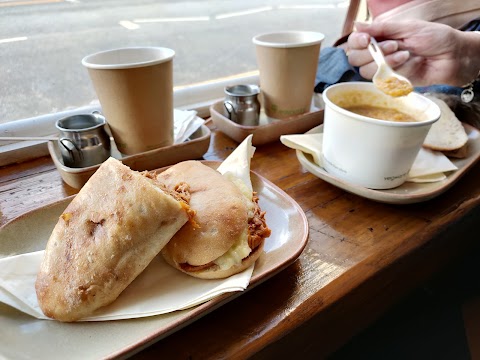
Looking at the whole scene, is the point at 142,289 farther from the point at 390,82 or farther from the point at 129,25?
the point at 129,25

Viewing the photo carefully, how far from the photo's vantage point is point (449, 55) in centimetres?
112

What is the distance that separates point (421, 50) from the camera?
3.67 ft

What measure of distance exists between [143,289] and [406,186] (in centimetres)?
63

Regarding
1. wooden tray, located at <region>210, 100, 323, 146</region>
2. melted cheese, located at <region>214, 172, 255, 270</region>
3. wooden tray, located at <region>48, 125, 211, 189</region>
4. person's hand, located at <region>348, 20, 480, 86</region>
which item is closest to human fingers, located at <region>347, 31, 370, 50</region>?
person's hand, located at <region>348, 20, 480, 86</region>

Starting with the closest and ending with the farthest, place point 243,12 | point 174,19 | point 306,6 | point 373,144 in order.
Answer: point 373,144, point 174,19, point 243,12, point 306,6

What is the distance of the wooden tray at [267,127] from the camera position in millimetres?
1013

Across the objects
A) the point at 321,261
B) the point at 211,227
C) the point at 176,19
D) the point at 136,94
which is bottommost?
the point at 321,261

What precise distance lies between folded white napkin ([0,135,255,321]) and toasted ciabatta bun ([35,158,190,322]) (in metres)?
0.02

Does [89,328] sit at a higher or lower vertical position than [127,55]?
lower

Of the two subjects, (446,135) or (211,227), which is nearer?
(211,227)

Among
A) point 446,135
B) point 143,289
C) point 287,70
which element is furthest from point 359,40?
point 143,289

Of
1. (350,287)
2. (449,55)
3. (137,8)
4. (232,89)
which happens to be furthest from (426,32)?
(137,8)

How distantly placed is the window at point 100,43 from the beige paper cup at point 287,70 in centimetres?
31

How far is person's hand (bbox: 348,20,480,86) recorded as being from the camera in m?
1.09
